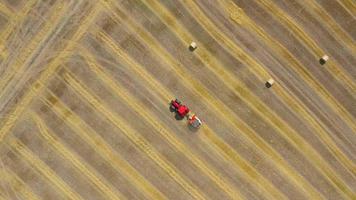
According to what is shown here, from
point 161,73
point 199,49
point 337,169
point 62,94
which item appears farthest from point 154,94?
point 337,169

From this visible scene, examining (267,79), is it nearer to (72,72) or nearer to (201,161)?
(201,161)

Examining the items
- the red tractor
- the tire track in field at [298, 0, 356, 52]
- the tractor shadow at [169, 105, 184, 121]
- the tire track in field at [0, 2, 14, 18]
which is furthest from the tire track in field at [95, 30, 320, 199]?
the tire track in field at [298, 0, 356, 52]

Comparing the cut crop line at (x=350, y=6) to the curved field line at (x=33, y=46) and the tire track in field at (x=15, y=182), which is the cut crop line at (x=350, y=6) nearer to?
the curved field line at (x=33, y=46)

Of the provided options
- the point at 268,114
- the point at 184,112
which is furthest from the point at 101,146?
the point at 268,114

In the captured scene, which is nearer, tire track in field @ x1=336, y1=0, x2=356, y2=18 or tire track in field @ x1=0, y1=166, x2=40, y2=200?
tire track in field @ x1=0, y1=166, x2=40, y2=200

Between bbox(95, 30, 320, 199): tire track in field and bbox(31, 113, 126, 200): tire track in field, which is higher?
bbox(95, 30, 320, 199): tire track in field

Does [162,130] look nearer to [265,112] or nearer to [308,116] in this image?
[265,112]

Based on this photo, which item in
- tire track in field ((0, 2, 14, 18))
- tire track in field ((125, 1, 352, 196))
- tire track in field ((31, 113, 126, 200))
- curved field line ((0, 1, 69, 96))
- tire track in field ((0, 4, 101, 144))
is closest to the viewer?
tire track in field ((0, 2, 14, 18))

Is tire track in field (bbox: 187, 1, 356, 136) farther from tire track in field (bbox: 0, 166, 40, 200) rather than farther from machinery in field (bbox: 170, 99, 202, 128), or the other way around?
tire track in field (bbox: 0, 166, 40, 200)
